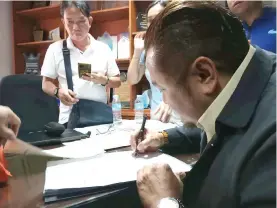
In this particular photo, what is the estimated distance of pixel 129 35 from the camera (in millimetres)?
2938

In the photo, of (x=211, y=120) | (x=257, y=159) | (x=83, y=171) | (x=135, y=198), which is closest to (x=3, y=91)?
(x=83, y=171)

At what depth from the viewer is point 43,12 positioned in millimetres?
3711

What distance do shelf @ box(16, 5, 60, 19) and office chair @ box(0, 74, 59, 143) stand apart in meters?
1.56

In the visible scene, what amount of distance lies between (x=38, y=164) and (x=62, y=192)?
25 centimetres

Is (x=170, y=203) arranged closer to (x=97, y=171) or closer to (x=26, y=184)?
(x=97, y=171)

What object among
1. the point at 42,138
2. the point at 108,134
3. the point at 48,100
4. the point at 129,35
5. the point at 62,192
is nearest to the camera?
the point at 62,192

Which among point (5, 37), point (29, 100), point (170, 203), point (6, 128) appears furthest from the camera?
point (5, 37)

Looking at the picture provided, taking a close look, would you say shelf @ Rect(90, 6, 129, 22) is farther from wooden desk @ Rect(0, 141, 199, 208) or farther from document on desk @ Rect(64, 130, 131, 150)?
wooden desk @ Rect(0, 141, 199, 208)

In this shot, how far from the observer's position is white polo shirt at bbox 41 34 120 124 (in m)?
1.89

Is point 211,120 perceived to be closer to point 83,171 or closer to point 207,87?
point 207,87

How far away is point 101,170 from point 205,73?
44cm

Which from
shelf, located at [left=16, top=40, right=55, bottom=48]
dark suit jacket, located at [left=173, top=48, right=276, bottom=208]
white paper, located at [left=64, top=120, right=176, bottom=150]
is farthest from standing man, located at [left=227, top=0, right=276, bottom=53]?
shelf, located at [left=16, top=40, right=55, bottom=48]

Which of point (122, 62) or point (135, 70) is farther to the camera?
point (122, 62)

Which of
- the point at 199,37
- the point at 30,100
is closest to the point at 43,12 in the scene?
the point at 30,100
